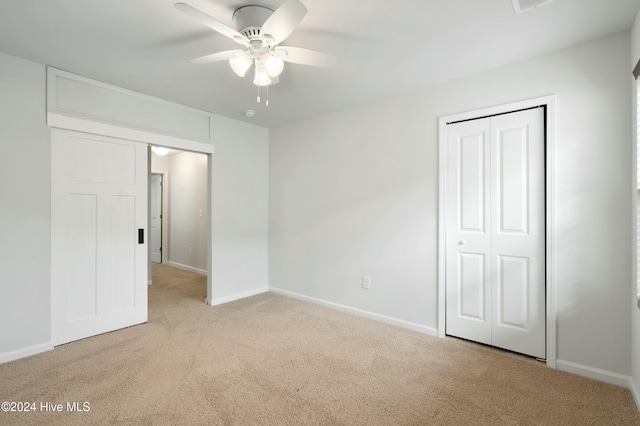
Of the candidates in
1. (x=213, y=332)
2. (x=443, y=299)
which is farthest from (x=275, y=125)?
(x=443, y=299)

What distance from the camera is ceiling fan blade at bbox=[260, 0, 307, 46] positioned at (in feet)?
4.98

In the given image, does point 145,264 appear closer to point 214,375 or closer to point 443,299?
point 214,375

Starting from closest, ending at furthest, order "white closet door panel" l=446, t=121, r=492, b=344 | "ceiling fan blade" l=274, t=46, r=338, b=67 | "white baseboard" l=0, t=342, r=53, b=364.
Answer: "ceiling fan blade" l=274, t=46, r=338, b=67 → "white baseboard" l=0, t=342, r=53, b=364 → "white closet door panel" l=446, t=121, r=492, b=344

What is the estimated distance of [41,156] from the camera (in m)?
2.63

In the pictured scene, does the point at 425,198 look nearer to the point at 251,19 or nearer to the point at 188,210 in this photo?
the point at 251,19

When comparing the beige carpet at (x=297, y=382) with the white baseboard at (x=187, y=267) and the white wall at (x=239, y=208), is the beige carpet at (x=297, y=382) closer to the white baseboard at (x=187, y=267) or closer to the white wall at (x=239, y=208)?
the white wall at (x=239, y=208)

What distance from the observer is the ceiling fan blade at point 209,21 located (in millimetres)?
1477

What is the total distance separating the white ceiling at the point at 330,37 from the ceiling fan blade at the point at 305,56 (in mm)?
234

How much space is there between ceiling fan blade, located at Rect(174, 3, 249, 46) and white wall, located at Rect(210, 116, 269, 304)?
229 centimetres

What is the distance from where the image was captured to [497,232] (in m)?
2.67

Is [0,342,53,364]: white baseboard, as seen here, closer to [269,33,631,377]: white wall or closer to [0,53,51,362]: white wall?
[0,53,51,362]: white wall

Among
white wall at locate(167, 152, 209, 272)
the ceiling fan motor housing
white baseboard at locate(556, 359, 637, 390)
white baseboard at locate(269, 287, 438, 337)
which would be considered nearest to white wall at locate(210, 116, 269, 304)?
white baseboard at locate(269, 287, 438, 337)

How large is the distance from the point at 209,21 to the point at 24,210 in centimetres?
229

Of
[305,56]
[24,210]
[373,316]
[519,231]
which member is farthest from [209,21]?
[373,316]
